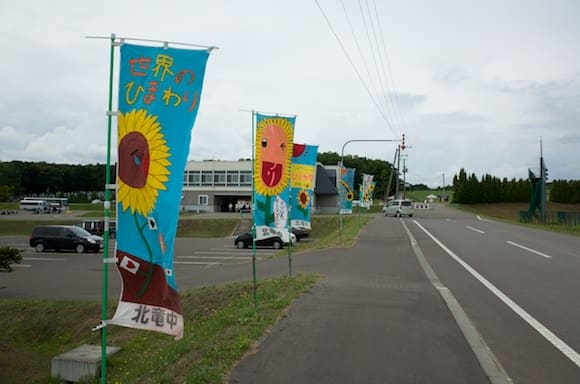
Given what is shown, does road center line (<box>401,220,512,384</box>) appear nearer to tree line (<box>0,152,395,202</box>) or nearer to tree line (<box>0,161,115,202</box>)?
tree line (<box>0,152,395,202</box>)

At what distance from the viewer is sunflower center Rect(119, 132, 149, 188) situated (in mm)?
4707

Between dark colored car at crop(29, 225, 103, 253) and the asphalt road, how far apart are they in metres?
12.9

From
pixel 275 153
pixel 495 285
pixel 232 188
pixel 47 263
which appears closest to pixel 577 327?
pixel 495 285

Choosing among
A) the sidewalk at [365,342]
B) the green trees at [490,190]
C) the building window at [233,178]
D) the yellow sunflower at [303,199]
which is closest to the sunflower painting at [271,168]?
the sidewalk at [365,342]

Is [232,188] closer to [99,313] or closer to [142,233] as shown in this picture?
[99,313]

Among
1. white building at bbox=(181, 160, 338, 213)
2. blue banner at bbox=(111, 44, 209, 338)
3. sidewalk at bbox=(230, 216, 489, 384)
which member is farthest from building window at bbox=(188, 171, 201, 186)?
blue banner at bbox=(111, 44, 209, 338)

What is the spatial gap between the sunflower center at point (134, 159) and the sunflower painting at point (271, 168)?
466 cm

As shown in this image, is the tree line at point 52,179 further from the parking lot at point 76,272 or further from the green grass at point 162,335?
the green grass at point 162,335

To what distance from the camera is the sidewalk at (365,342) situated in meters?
4.96

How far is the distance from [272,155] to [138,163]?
490cm

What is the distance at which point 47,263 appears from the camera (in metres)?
25.0

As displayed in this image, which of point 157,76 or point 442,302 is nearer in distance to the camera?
point 157,76

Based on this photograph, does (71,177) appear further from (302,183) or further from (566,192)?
(302,183)

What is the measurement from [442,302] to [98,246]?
2583 centimetres
